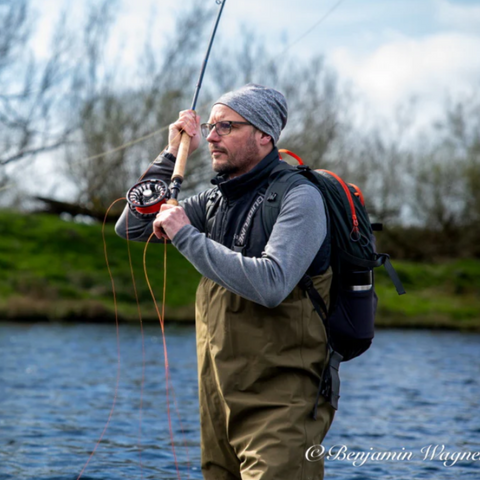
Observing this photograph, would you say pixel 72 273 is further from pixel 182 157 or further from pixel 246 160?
pixel 246 160

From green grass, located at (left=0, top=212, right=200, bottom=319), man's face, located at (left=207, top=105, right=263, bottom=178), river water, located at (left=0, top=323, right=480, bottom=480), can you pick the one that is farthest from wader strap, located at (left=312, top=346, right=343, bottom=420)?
green grass, located at (left=0, top=212, right=200, bottom=319)

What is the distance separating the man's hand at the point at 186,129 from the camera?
150 inches

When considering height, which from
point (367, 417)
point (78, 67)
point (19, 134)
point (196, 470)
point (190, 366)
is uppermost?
point (78, 67)

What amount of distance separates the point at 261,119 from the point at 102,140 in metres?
29.7

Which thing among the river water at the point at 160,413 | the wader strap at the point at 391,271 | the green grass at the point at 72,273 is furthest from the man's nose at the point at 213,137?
the green grass at the point at 72,273

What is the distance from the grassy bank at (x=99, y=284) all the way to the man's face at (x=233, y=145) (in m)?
22.3

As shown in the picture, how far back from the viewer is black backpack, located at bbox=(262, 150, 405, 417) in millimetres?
3311

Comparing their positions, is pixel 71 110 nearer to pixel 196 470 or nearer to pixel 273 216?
pixel 196 470

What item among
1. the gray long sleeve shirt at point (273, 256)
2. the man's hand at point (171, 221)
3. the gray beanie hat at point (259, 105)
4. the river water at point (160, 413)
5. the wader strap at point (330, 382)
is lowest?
the river water at point (160, 413)

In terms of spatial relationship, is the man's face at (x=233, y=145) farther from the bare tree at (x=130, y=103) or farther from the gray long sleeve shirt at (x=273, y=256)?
the bare tree at (x=130, y=103)

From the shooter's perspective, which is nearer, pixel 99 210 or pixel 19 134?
pixel 19 134

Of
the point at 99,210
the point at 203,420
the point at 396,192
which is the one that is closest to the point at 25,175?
the point at 99,210

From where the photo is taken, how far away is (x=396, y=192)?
46.8 meters

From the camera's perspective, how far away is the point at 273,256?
306 centimetres
